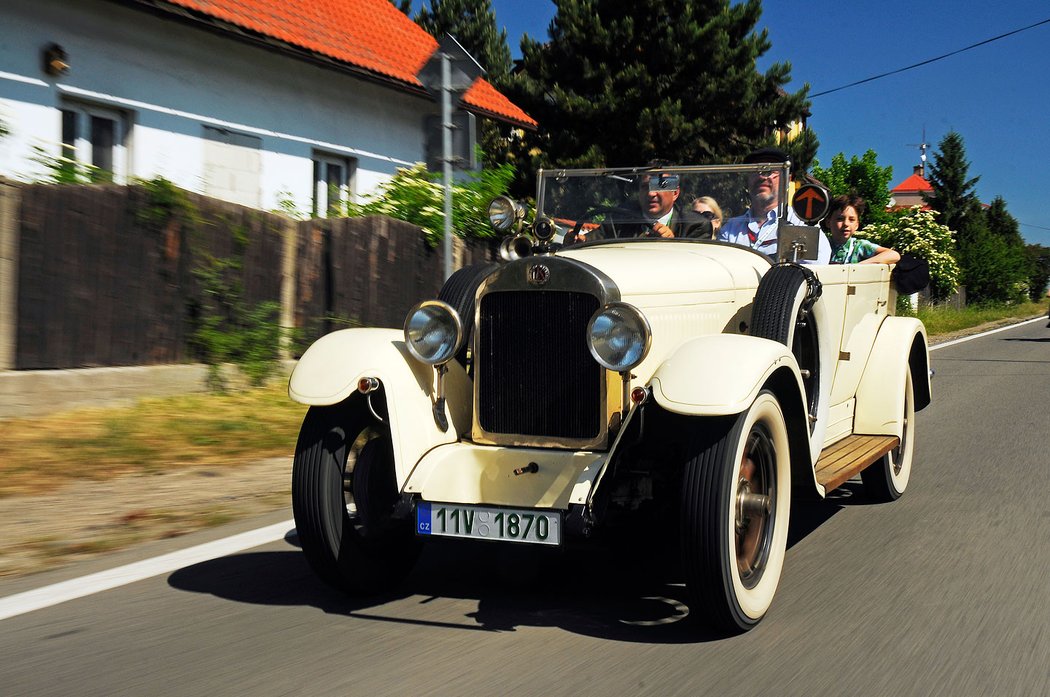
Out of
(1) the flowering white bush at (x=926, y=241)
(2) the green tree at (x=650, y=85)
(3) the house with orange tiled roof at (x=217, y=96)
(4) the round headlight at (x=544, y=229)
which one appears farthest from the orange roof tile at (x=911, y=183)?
(4) the round headlight at (x=544, y=229)

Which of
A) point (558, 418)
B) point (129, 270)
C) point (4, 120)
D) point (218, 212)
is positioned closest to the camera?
point (558, 418)

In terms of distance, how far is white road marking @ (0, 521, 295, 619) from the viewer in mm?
4195

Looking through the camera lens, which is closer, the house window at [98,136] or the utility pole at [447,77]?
the utility pole at [447,77]

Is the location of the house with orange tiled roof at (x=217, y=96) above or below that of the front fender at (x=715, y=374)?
above

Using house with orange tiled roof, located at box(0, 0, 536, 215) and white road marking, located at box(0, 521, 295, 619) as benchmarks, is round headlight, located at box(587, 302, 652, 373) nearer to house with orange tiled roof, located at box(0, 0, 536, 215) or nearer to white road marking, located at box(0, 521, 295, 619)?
white road marking, located at box(0, 521, 295, 619)

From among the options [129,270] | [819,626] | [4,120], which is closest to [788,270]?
[819,626]

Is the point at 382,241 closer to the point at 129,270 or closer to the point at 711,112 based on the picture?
the point at 129,270

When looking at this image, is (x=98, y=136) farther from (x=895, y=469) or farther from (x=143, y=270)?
(x=895, y=469)

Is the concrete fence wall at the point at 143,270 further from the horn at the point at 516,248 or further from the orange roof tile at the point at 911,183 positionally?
the orange roof tile at the point at 911,183

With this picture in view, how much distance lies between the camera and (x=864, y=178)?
5069cm

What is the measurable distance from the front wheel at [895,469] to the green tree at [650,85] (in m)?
17.5

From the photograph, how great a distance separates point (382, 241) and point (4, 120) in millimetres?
3722

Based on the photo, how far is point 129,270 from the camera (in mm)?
8734

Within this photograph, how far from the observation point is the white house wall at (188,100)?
428 inches
